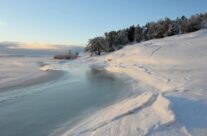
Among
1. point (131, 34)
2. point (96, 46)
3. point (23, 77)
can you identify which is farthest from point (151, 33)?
point (23, 77)

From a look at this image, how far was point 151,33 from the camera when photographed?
88438mm

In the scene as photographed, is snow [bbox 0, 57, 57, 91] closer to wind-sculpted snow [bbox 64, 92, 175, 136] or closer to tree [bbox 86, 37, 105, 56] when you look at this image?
wind-sculpted snow [bbox 64, 92, 175, 136]

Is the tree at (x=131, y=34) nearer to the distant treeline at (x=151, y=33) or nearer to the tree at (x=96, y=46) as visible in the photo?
the distant treeline at (x=151, y=33)

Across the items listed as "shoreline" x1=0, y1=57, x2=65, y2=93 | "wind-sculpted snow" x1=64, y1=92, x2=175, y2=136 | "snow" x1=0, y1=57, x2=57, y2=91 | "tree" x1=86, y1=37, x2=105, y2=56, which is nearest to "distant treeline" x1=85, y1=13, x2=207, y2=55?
"tree" x1=86, y1=37, x2=105, y2=56

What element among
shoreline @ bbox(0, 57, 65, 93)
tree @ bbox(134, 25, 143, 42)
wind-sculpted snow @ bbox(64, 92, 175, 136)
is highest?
tree @ bbox(134, 25, 143, 42)

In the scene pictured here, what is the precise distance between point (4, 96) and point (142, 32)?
77.6m

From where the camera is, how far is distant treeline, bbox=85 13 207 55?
81562mm

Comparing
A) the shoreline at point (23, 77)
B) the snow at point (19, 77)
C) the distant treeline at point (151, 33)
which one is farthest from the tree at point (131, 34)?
the shoreline at point (23, 77)

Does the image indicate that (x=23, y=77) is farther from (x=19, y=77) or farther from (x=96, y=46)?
(x=96, y=46)

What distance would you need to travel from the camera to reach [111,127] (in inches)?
394

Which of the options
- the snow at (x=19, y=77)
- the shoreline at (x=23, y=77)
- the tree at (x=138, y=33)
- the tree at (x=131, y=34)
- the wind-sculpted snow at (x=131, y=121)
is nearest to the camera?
the wind-sculpted snow at (x=131, y=121)

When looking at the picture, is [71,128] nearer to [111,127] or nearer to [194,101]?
[111,127]

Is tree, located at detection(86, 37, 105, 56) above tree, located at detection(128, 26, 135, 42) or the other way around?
the other way around

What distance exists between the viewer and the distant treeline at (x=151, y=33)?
81562 millimetres
